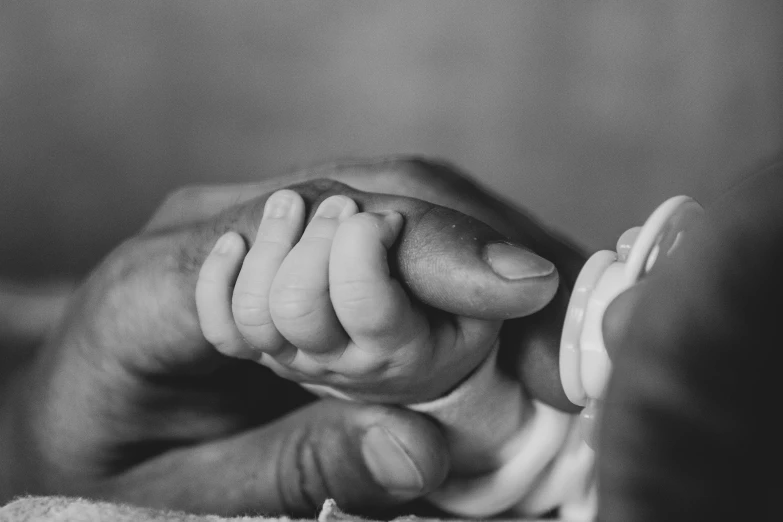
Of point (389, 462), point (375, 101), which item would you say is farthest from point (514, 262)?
point (375, 101)

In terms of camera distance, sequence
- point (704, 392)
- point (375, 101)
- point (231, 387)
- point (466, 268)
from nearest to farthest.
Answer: point (704, 392) → point (466, 268) → point (231, 387) → point (375, 101)

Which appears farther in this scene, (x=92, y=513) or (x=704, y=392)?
(x=92, y=513)

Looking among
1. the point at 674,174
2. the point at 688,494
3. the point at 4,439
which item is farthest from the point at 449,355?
the point at 674,174

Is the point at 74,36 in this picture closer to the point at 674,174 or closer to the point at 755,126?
the point at 674,174

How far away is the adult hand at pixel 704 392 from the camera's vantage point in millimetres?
246

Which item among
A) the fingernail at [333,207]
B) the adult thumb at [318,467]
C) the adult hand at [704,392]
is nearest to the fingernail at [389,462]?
the adult thumb at [318,467]

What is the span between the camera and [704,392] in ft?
0.82

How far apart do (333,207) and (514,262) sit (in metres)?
Result: 0.12

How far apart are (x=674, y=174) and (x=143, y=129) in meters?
0.91

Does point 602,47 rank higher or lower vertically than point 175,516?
higher

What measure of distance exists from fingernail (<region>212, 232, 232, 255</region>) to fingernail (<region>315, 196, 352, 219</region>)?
61mm

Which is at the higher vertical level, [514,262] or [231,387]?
[514,262]

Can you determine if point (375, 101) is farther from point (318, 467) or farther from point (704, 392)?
point (704, 392)

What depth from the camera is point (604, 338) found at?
410 millimetres
